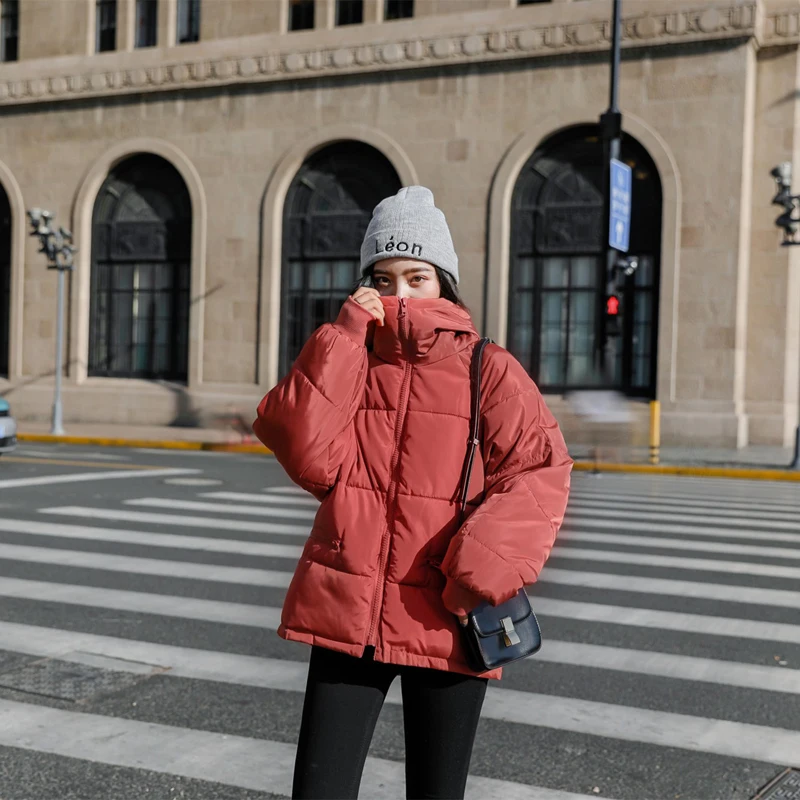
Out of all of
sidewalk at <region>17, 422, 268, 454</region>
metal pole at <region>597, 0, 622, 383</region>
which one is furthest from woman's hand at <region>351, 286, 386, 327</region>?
sidewalk at <region>17, 422, 268, 454</region>

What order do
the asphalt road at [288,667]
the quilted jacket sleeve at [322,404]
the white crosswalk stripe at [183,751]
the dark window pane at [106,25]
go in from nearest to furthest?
the quilted jacket sleeve at [322,404] < the white crosswalk stripe at [183,751] < the asphalt road at [288,667] < the dark window pane at [106,25]

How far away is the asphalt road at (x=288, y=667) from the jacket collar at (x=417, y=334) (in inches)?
77.2

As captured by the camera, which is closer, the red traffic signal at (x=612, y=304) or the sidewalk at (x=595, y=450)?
the sidewalk at (x=595, y=450)

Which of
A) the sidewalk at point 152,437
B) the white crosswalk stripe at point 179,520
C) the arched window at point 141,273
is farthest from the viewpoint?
the arched window at point 141,273

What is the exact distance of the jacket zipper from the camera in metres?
2.64

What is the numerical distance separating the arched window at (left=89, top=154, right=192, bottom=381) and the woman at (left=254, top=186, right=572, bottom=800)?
26041 millimetres

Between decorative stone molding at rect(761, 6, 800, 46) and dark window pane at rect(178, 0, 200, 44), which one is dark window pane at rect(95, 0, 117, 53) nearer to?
dark window pane at rect(178, 0, 200, 44)

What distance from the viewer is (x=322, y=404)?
8.76 feet

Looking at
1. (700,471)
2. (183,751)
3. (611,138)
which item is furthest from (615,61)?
(183,751)

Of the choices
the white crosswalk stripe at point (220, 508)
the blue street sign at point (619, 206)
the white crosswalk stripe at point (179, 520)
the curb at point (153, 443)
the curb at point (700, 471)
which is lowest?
the curb at point (153, 443)

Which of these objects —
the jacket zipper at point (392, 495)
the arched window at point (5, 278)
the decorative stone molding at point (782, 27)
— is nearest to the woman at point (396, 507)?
the jacket zipper at point (392, 495)

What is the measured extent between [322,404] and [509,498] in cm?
49

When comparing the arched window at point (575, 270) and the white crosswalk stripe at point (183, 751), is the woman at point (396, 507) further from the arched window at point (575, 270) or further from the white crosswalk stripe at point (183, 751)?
the arched window at point (575, 270)

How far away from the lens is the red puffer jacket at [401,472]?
263 centimetres
